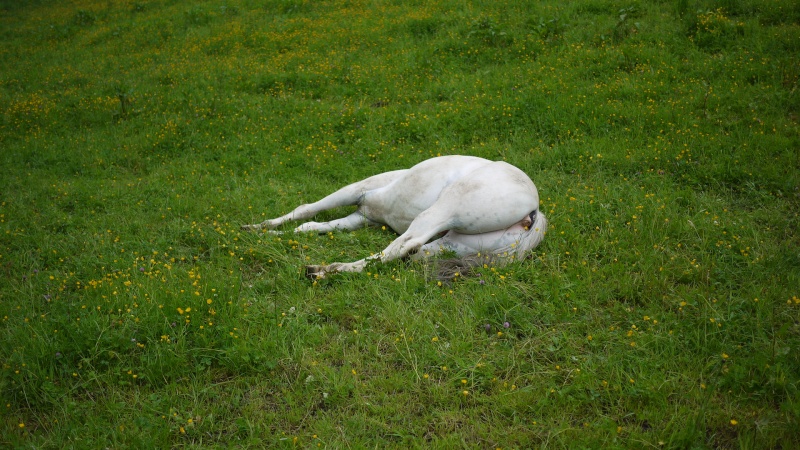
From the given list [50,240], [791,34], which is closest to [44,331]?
[50,240]

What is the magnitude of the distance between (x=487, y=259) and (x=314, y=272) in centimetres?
140

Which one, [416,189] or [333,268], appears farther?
[416,189]

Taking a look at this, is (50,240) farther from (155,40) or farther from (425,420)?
(155,40)

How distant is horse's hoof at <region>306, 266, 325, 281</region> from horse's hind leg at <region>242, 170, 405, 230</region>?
1.23 m

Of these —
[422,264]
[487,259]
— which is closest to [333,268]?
[422,264]

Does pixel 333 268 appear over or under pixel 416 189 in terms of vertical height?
under

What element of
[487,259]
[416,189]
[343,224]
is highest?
[416,189]

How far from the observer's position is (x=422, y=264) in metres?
4.71

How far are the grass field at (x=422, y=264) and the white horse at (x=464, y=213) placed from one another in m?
0.20

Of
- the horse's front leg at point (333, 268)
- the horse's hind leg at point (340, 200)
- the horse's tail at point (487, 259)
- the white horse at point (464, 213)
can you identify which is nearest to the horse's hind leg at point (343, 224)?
the horse's hind leg at point (340, 200)

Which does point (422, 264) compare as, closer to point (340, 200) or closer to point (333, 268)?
point (333, 268)

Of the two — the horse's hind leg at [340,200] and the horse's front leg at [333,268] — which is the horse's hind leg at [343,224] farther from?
the horse's front leg at [333,268]

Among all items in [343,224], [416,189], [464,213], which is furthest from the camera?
[343,224]

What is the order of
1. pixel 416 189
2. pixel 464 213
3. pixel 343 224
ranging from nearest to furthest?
pixel 464 213 → pixel 416 189 → pixel 343 224
